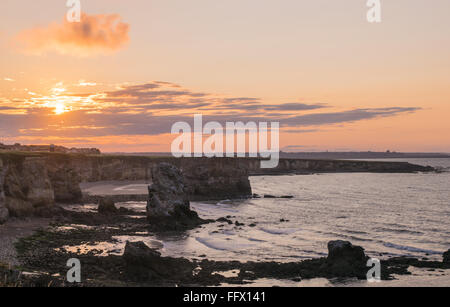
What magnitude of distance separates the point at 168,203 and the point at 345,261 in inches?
924

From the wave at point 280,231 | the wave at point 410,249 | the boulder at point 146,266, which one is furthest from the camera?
the wave at point 280,231

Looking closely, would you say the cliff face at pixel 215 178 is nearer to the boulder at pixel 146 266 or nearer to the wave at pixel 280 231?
the wave at pixel 280 231

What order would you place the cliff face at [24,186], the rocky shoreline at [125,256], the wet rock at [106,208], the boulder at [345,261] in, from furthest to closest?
Result: the wet rock at [106,208]
the cliff face at [24,186]
the boulder at [345,261]
the rocky shoreline at [125,256]

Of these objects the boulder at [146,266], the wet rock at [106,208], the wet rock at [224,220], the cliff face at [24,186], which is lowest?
the wet rock at [224,220]

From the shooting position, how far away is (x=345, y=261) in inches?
989

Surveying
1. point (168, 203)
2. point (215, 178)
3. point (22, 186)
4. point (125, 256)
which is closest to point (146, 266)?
point (125, 256)

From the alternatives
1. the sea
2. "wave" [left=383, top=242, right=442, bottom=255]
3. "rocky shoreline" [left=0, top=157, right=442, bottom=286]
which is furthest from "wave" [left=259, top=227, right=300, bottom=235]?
"wave" [left=383, top=242, right=442, bottom=255]

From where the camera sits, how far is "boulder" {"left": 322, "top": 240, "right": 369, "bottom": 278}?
24380 mm

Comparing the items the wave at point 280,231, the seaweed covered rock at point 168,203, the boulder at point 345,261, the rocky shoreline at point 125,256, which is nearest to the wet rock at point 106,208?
the rocky shoreline at point 125,256

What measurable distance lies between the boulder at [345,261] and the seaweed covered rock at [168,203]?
2004 centimetres

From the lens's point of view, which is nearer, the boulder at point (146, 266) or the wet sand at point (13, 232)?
the boulder at point (146, 266)

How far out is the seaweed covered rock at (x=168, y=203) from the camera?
43.3 metres
